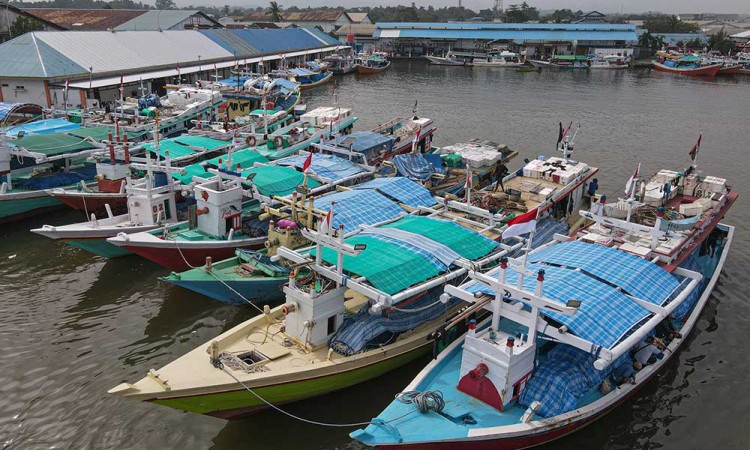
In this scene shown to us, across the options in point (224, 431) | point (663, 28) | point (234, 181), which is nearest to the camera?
point (224, 431)

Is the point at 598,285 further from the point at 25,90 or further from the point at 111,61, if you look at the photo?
the point at 111,61

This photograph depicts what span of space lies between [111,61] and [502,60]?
6650cm

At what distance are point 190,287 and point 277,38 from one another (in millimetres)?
69975

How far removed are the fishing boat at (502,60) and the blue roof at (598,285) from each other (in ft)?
274

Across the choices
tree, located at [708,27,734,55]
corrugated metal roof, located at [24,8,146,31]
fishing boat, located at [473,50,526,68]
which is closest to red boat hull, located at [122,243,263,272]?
corrugated metal roof, located at [24,8,146,31]

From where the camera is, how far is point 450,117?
54000 millimetres

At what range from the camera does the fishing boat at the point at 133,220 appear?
21.7 metres

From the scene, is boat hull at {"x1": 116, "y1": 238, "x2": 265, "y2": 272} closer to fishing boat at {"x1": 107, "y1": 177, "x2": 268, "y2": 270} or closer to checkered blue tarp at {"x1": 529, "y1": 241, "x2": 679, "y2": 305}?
fishing boat at {"x1": 107, "y1": 177, "x2": 268, "y2": 270}

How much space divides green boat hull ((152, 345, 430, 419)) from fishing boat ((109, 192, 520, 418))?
27 millimetres

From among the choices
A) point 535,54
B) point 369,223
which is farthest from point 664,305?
point 535,54

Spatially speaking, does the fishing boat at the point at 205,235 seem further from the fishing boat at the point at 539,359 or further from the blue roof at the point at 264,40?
the blue roof at the point at 264,40

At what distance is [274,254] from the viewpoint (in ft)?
63.8

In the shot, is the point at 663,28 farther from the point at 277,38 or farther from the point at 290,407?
the point at 290,407

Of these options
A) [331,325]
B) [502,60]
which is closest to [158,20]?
[502,60]
